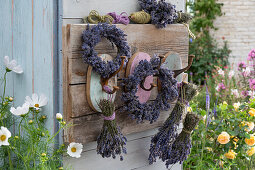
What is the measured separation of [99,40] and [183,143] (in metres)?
0.91

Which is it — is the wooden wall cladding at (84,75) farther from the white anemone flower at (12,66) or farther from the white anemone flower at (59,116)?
the white anemone flower at (12,66)

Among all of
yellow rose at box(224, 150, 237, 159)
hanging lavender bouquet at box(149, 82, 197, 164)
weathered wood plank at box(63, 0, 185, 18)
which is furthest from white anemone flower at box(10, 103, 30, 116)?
yellow rose at box(224, 150, 237, 159)

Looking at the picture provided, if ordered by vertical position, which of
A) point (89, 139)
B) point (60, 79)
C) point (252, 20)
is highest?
point (252, 20)

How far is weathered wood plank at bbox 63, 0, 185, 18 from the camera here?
5.30ft

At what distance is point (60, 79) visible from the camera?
1.62 meters

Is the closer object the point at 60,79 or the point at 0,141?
the point at 0,141

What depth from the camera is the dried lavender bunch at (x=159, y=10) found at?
6.54ft

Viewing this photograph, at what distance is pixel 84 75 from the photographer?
167cm

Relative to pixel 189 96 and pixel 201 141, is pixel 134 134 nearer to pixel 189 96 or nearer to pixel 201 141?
pixel 189 96

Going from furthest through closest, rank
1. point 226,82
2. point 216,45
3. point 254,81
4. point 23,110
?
1. point 216,45
2. point 226,82
3. point 254,81
4. point 23,110

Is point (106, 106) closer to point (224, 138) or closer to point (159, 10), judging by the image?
point (159, 10)

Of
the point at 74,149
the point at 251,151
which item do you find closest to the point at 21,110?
the point at 74,149

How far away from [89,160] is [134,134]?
1.26ft

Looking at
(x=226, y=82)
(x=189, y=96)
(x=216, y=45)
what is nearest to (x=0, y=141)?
(x=189, y=96)
